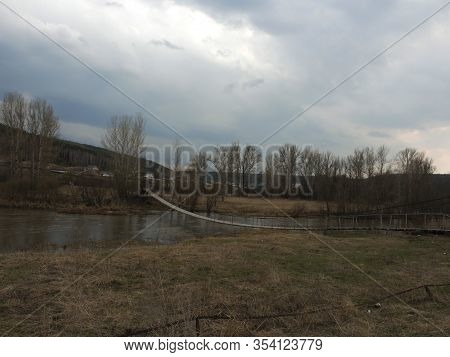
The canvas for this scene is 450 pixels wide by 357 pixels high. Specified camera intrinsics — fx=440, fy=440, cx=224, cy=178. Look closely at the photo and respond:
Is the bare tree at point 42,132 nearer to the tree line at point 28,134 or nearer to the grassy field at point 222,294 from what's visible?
the tree line at point 28,134

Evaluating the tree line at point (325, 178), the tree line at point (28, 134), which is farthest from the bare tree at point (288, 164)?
the tree line at point (28, 134)

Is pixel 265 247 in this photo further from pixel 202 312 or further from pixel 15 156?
pixel 15 156

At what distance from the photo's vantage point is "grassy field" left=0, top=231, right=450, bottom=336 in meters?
6.86

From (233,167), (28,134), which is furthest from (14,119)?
(233,167)

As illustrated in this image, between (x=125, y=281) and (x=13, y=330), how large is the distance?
4.57 meters

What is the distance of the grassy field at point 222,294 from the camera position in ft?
22.5

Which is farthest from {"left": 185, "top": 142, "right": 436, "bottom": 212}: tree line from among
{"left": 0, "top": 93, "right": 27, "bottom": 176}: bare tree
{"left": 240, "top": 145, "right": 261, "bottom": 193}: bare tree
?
{"left": 0, "top": 93, "right": 27, "bottom": 176}: bare tree

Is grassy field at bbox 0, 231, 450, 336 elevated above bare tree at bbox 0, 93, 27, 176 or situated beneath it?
situated beneath

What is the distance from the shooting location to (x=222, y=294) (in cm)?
987

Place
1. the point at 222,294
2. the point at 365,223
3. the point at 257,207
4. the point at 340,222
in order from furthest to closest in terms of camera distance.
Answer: the point at 257,207
the point at 365,223
the point at 340,222
the point at 222,294

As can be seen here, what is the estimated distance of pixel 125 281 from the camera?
11.4 metres

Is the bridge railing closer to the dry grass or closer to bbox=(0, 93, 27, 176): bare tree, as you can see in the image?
the dry grass

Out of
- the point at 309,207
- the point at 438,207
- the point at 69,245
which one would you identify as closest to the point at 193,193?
the point at 309,207

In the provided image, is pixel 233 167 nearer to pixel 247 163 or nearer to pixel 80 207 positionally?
pixel 247 163
